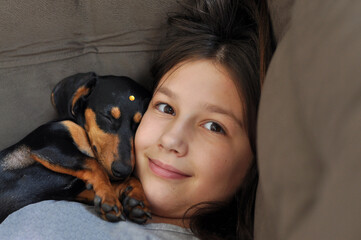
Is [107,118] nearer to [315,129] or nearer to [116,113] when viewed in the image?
[116,113]

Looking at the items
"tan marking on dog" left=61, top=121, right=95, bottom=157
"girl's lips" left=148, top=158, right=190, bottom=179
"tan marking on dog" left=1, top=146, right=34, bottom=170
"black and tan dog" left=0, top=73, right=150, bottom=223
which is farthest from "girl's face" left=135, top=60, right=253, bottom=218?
"tan marking on dog" left=1, top=146, right=34, bottom=170


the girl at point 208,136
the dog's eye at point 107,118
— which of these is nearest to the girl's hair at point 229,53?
the girl at point 208,136

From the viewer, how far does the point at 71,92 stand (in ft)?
4.68

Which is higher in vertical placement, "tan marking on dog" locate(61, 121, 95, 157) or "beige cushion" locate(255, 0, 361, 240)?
"beige cushion" locate(255, 0, 361, 240)

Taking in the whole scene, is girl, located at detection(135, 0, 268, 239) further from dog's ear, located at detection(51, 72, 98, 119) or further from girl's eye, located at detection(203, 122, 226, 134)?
dog's ear, located at detection(51, 72, 98, 119)

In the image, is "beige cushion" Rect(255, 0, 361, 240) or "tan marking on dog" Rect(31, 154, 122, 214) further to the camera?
"tan marking on dog" Rect(31, 154, 122, 214)

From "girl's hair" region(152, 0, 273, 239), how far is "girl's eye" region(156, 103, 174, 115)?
13 centimetres

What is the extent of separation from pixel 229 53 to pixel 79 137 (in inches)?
24.0

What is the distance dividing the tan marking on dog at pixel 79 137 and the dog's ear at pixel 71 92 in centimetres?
3

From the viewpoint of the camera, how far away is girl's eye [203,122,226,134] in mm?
1222

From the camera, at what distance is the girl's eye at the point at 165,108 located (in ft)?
4.23

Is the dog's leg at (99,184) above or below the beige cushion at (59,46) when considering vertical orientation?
below

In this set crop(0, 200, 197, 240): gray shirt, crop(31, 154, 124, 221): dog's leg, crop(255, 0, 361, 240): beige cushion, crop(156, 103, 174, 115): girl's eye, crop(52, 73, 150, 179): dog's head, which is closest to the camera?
crop(255, 0, 361, 240): beige cushion

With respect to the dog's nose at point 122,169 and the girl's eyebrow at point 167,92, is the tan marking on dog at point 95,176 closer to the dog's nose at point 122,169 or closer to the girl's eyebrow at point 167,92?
the dog's nose at point 122,169
